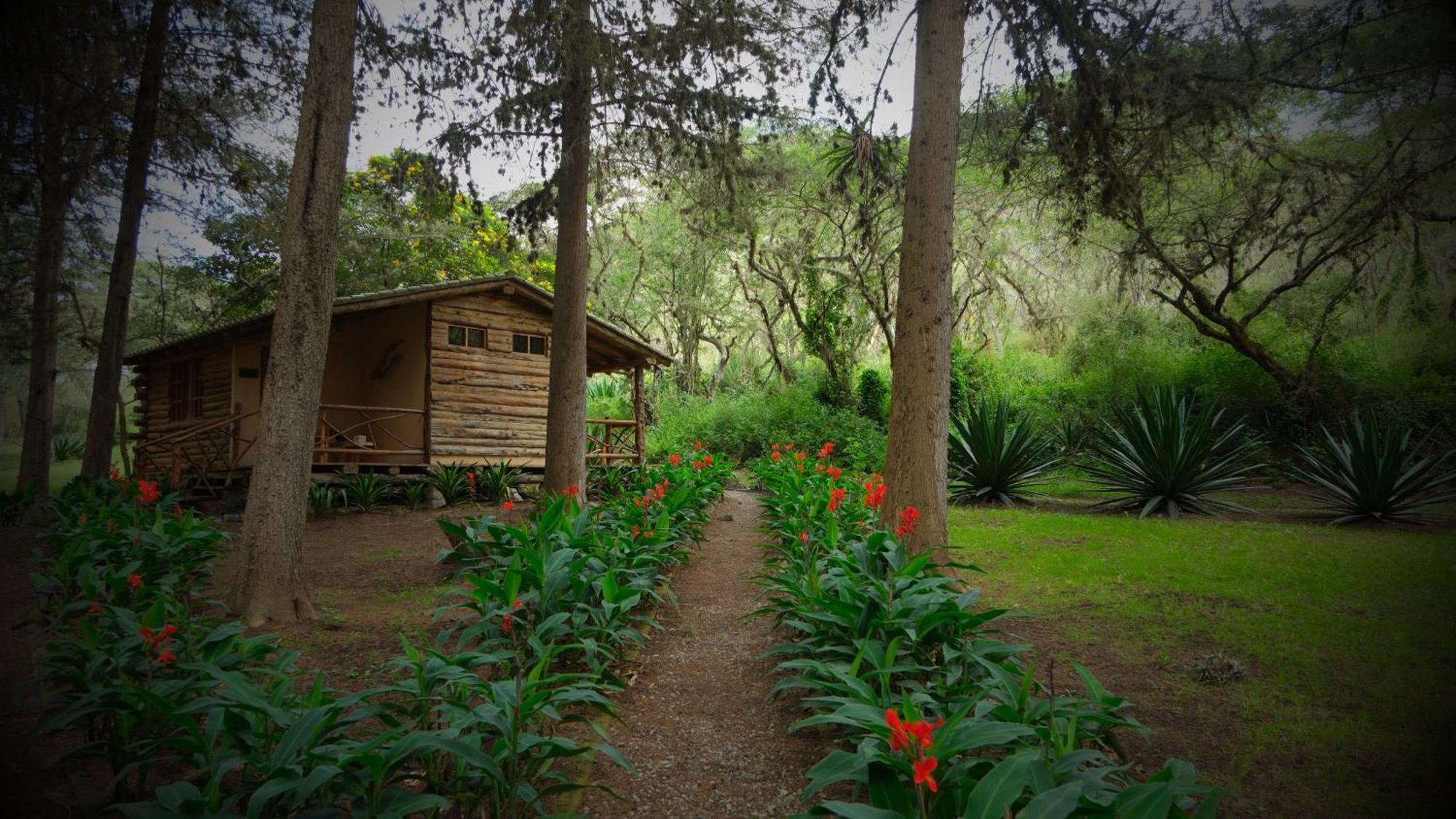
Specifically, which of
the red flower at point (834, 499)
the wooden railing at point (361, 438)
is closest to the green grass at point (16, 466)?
the wooden railing at point (361, 438)

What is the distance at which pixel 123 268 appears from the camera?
29.6 feet

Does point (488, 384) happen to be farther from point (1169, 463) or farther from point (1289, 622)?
point (1289, 622)

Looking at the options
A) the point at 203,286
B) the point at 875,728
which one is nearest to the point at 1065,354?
the point at 875,728

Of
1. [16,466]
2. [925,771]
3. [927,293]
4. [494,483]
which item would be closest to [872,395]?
[494,483]

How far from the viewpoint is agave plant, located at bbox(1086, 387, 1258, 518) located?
25.2 ft

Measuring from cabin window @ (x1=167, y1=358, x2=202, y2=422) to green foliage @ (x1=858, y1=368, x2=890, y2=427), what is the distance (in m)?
16.9

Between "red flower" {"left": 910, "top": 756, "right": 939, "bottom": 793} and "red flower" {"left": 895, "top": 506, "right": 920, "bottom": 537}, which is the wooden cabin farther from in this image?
"red flower" {"left": 910, "top": 756, "right": 939, "bottom": 793}

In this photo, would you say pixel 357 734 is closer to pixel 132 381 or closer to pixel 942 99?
pixel 942 99

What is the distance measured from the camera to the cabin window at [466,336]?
522 inches

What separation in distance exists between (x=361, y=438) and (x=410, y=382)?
1.83 m

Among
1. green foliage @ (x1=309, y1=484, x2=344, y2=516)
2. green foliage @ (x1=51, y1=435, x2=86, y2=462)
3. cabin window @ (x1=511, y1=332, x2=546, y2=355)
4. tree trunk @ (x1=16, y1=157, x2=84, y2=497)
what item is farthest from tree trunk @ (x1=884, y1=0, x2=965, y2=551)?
green foliage @ (x1=51, y1=435, x2=86, y2=462)

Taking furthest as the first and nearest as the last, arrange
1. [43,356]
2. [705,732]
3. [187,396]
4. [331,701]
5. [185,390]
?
[185,390], [187,396], [43,356], [705,732], [331,701]

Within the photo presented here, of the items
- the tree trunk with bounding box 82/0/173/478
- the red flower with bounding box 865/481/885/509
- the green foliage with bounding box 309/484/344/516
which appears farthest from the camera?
the green foliage with bounding box 309/484/344/516

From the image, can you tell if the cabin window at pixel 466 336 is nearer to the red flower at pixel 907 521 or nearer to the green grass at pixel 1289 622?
the green grass at pixel 1289 622
